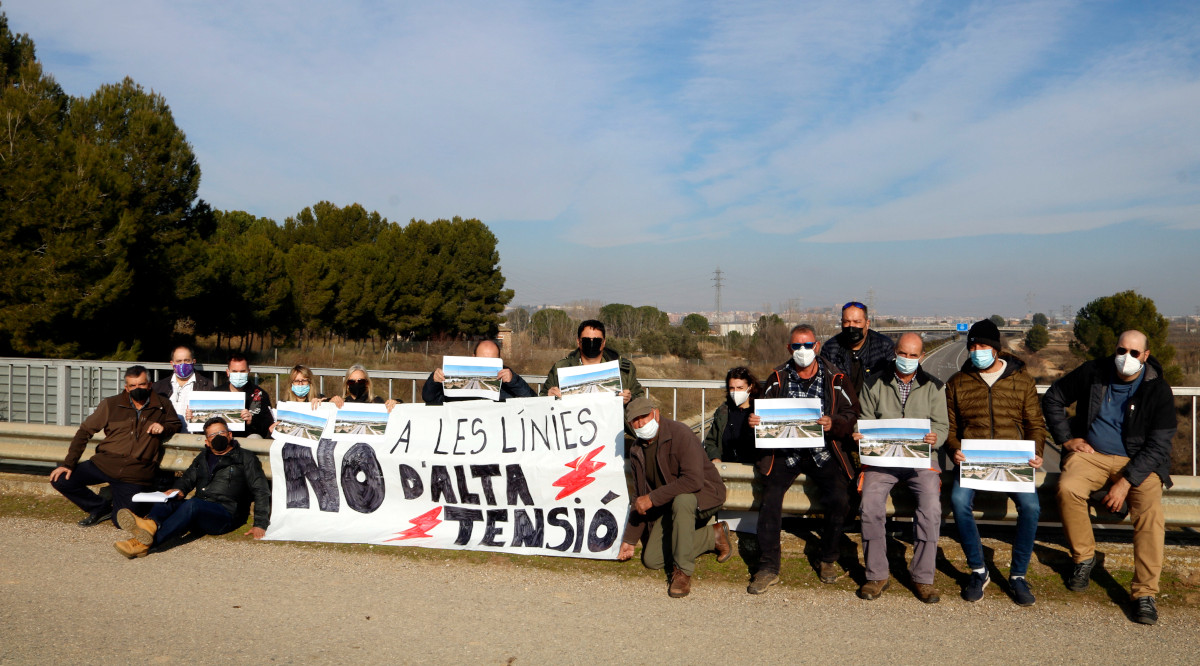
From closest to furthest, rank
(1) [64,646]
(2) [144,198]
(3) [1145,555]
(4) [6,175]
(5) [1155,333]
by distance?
(1) [64,646] → (3) [1145,555] → (4) [6,175] → (2) [144,198] → (5) [1155,333]

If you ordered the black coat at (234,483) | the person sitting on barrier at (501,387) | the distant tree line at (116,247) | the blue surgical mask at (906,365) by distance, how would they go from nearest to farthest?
the blue surgical mask at (906,365)
the black coat at (234,483)
the person sitting on barrier at (501,387)
the distant tree line at (116,247)

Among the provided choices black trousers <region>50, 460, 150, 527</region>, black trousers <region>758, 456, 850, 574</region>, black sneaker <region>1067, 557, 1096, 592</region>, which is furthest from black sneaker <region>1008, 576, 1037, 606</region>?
black trousers <region>50, 460, 150, 527</region>

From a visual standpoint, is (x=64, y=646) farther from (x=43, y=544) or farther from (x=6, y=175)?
(x=6, y=175)

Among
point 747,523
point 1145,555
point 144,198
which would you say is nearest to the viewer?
point 1145,555

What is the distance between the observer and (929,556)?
511 centimetres

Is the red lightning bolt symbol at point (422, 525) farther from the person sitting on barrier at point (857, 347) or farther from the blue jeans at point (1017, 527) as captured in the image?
the blue jeans at point (1017, 527)

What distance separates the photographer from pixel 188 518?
6168 millimetres

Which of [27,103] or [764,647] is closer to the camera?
[764,647]

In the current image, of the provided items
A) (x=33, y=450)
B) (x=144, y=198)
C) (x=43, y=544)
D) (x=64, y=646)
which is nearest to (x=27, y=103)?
(x=144, y=198)

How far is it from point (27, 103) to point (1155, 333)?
60.7 meters

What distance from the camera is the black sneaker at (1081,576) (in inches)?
199

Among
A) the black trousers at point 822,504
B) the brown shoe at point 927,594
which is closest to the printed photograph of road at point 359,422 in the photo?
A: the black trousers at point 822,504

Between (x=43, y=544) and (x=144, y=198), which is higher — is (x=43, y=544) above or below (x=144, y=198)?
below

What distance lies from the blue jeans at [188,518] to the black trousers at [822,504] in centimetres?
433
